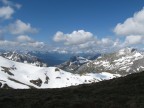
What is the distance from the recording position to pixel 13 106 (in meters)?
28.7

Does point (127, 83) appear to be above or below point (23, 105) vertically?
above

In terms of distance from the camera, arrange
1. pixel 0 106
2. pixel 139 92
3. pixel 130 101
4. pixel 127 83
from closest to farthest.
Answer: pixel 130 101 < pixel 0 106 < pixel 139 92 < pixel 127 83

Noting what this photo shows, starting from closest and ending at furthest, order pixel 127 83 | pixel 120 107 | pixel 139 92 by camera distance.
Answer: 1. pixel 120 107
2. pixel 139 92
3. pixel 127 83

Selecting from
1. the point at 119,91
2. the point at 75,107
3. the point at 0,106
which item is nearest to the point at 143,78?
the point at 119,91

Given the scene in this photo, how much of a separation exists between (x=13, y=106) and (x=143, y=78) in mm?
19201

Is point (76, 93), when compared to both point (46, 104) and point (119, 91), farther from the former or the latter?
point (46, 104)

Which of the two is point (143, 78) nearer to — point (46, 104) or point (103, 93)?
point (103, 93)

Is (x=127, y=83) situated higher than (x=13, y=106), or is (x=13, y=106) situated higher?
(x=127, y=83)

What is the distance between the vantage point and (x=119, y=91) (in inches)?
1339

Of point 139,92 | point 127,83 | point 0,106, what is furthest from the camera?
point 127,83

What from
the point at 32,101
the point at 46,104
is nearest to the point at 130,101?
the point at 46,104

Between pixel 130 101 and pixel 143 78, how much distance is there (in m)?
14.1

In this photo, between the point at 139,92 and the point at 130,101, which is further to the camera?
the point at 139,92

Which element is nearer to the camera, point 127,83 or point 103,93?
point 103,93
